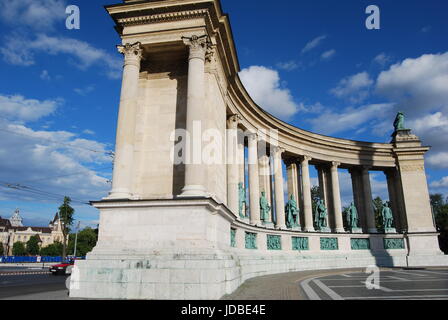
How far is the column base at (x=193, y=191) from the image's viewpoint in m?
17.5

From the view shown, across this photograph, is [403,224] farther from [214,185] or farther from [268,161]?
[214,185]

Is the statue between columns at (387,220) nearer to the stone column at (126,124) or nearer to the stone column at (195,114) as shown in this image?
the stone column at (195,114)

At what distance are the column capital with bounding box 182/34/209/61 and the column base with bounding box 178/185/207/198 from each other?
8037 millimetres

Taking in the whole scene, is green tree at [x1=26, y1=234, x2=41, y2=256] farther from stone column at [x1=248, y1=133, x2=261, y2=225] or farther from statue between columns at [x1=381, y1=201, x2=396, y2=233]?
statue between columns at [x1=381, y1=201, x2=396, y2=233]

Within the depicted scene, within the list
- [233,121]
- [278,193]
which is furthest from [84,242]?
[233,121]

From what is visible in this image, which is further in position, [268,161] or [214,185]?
[268,161]

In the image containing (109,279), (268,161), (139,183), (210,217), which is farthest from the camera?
(268,161)

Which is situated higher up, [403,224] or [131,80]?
[131,80]

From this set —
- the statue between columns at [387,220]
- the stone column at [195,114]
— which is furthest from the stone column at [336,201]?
the stone column at [195,114]

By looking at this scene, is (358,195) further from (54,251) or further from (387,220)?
(54,251)

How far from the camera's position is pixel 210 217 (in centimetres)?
1778
